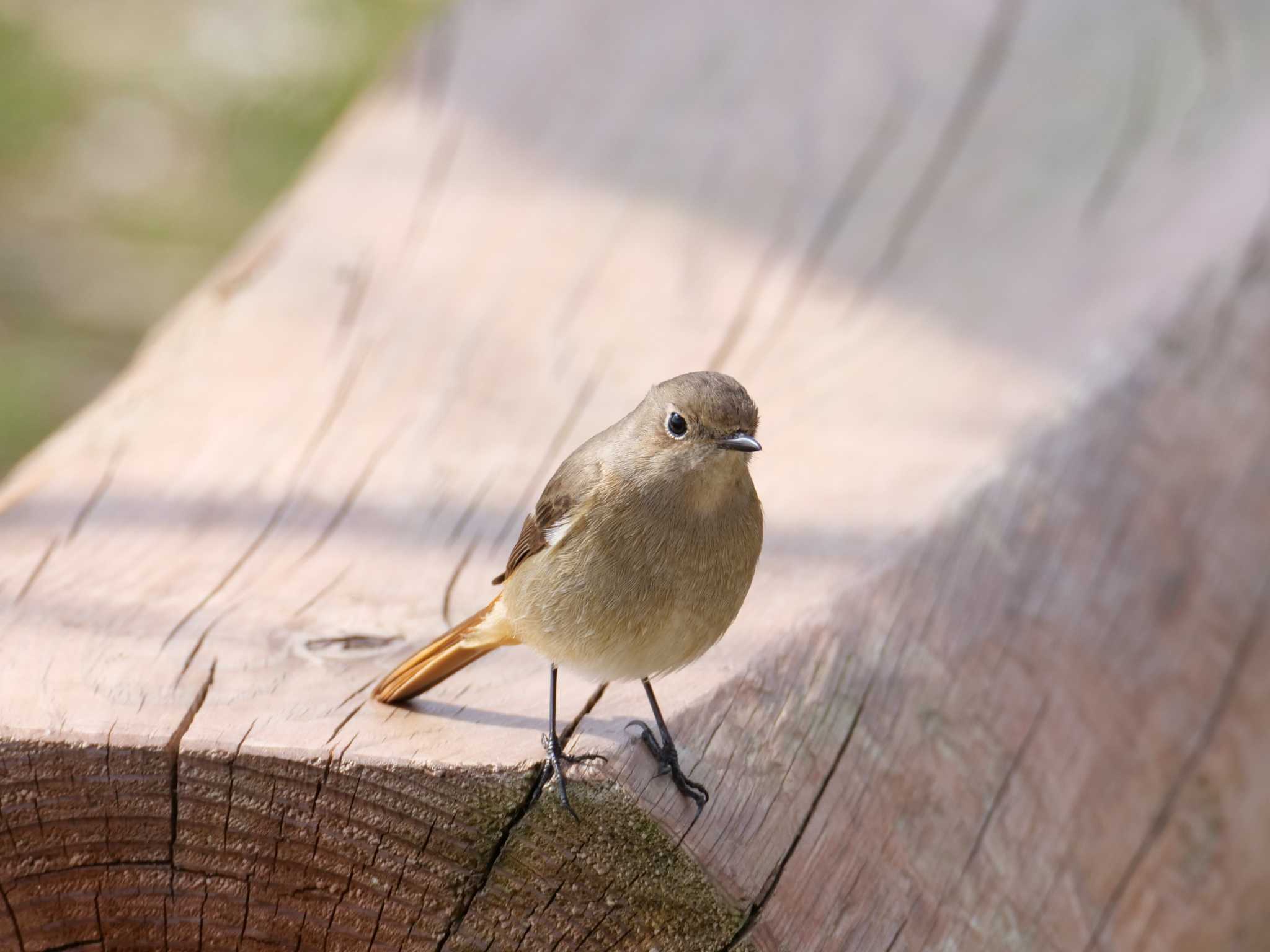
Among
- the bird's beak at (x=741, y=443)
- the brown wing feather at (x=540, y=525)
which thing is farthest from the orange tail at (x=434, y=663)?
the bird's beak at (x=741, y=443)

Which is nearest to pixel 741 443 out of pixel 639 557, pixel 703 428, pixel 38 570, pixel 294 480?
pixel 703 428

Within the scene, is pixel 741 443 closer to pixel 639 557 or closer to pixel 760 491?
pixel 639 557

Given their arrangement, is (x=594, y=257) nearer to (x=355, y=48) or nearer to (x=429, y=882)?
(x=429, y=882)

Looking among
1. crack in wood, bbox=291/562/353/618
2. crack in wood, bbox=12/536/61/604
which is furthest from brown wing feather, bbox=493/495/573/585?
crack in wood, bbox=12/536/61/604

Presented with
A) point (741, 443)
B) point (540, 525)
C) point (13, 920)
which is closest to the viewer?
point (13, 920)

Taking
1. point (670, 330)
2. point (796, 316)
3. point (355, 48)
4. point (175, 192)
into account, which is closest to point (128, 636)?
point (670, 330)

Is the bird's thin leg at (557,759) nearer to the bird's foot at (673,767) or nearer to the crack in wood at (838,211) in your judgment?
the bird's foot at (673,767)
